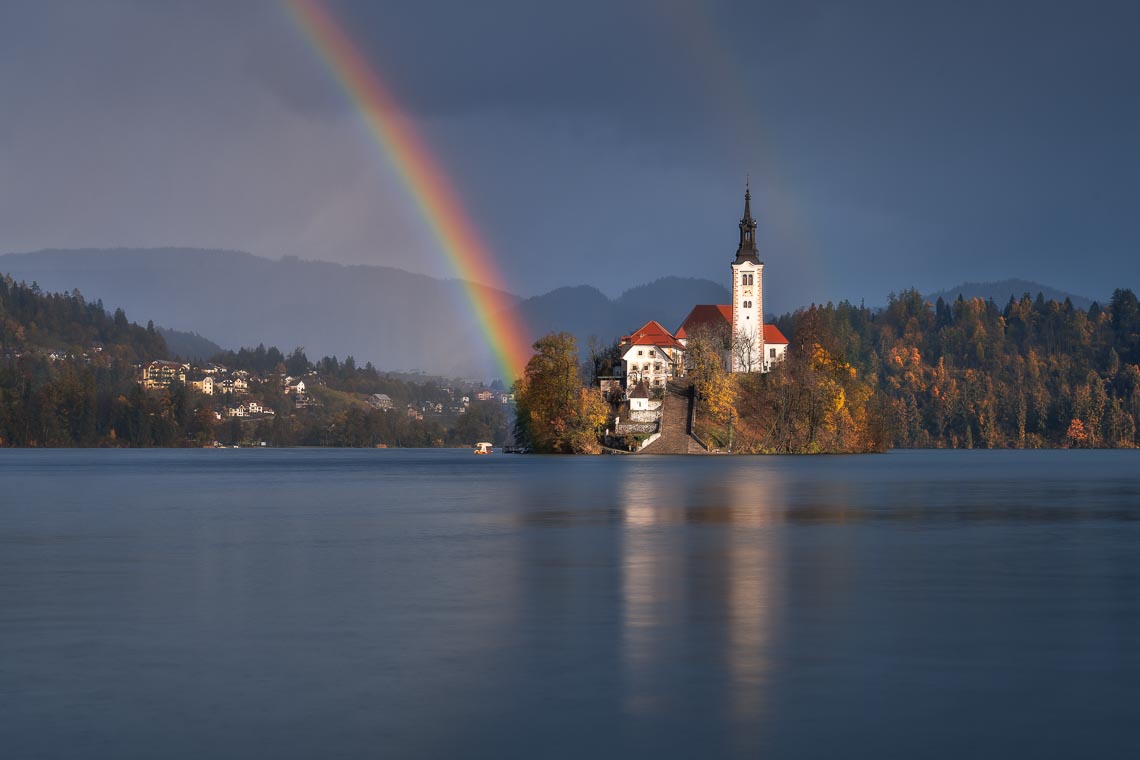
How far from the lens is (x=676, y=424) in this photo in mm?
182500

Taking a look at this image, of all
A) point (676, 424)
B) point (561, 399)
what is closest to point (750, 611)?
point (561, 399)

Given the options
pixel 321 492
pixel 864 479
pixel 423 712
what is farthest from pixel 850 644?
pixel 864 479

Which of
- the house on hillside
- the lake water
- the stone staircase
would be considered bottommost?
the lake water

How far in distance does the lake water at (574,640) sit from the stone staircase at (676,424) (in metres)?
132

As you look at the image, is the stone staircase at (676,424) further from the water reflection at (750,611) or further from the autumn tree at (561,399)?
the water reflection at (750,611)

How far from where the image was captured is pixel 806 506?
58281 millimetres

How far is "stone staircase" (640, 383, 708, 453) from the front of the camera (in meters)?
179

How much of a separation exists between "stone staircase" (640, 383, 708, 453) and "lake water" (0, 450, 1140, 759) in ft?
432

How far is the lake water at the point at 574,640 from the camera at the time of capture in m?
14.3

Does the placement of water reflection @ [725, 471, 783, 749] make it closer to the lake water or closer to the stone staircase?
the lake water

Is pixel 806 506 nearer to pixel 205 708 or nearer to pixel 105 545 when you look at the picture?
pixel 105 545

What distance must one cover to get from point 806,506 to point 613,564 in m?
27.9

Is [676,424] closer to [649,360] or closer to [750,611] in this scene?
[649,360]

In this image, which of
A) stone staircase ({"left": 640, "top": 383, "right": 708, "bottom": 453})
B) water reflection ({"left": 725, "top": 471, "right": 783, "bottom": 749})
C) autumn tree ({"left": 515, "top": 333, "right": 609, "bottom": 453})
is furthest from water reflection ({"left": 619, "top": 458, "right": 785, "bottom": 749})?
stone staircase ({"left": 640, "top": 383, "right": 708, "bottom": 453})
